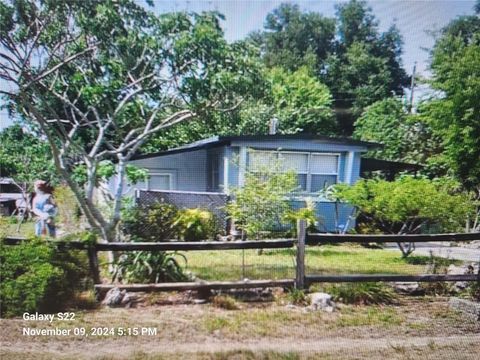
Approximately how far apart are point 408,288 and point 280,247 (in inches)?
27.3

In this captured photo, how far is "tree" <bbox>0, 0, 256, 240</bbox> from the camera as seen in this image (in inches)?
53.6

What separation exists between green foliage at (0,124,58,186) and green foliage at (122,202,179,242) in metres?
0.35

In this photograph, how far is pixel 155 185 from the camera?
1.45 metres

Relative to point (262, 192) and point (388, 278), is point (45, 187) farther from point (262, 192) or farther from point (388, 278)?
point (388, 278)

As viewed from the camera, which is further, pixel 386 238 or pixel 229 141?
pixel 386 238

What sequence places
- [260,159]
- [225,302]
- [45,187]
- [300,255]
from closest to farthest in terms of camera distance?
[45,187]
[260,159]
[225,302]
[300,255]

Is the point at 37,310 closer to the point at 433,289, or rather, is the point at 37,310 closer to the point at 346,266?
the point at 346,266

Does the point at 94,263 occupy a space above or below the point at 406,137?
below

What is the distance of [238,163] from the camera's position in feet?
4.92

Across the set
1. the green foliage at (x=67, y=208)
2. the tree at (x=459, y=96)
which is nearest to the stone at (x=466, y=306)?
the tree at (x=459, y=96)

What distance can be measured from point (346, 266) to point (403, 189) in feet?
1.53

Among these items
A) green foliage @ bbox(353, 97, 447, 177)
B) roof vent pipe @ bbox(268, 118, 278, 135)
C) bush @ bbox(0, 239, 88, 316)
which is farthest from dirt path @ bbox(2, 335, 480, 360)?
roof vent pipe @ bbox(268, 118, 278, 135)

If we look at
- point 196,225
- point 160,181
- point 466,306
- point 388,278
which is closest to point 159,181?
point 160,181

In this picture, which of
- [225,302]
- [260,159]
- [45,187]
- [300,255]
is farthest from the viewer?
[300,255]
